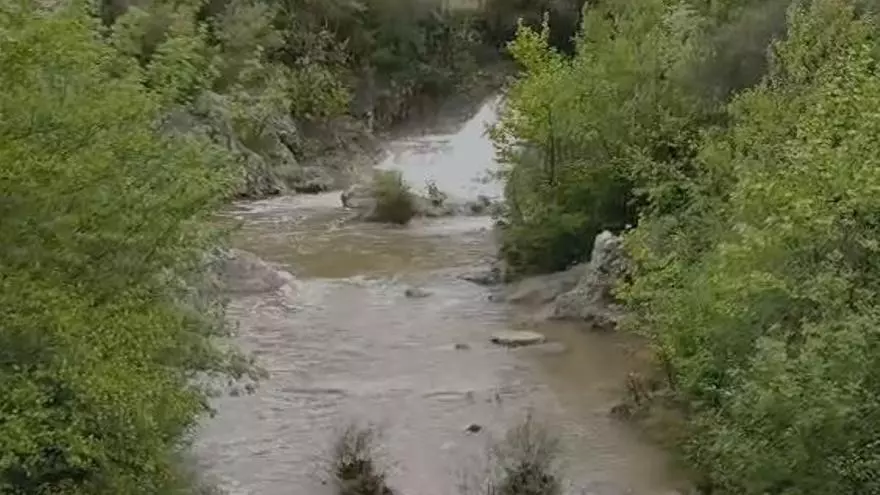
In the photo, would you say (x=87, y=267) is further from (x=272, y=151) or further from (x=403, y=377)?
(x=272, y=151)

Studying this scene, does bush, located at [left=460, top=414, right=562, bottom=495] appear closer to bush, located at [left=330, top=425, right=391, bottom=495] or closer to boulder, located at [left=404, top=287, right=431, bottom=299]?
bush, located at [left=330, top=425, right=391, bottom=495]

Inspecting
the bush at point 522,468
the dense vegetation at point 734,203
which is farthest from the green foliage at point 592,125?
the bush at point 522,468

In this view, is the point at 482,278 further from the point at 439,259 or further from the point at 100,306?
the point at 100,306

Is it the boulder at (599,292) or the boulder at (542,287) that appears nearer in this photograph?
the boulder at (599,292)

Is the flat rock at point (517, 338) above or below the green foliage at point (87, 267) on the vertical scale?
below

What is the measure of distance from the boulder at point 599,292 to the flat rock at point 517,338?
1.22 metres

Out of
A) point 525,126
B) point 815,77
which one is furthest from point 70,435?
point 525,126

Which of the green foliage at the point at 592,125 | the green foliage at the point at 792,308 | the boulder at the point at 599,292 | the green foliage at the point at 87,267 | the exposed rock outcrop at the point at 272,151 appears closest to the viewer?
the green foliage at the point at 87,267

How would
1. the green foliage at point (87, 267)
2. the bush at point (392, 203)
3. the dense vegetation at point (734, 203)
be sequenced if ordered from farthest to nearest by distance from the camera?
1. the bush at point (392, 203)
2. the dense vegetation at point (734, 203)
3. the green foliage at point (87, 267)

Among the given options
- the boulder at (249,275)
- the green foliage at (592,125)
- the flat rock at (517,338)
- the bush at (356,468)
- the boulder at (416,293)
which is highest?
the green foliage at (592,125)

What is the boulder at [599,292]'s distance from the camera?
24.1 meters

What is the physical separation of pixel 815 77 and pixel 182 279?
922cm

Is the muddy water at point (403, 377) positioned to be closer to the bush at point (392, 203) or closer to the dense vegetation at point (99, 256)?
the bush at point (392, 203)

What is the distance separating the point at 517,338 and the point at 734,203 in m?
8.04
